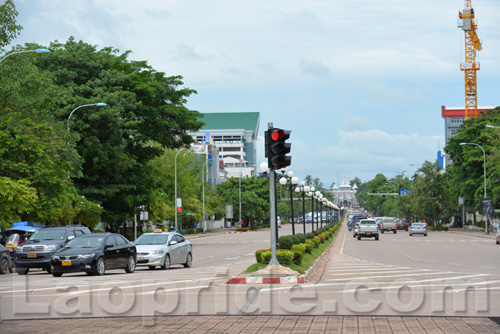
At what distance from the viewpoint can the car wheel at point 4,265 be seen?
1073 inches

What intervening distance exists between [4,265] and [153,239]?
5.67 metres

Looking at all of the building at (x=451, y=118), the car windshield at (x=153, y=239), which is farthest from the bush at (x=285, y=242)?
the building at (x=451, y=118)

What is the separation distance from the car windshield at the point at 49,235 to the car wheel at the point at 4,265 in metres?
1.18

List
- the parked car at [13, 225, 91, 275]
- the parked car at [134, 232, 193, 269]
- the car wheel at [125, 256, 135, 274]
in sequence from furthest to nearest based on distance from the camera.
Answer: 1. the parked car at [134, 232, 193, 269]
2. the parked car at [13, 225, 91, 275]
3. the car wheel at [125, 256, 135, 274]

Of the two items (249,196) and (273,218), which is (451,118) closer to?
(249,196)

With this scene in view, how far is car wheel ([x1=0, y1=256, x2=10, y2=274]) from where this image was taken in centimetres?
2725

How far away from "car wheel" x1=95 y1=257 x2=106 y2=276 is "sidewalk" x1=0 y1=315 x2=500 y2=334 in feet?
38.4

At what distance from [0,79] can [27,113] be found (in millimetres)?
3444

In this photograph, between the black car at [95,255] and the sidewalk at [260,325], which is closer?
the sidewalk at [260,325]

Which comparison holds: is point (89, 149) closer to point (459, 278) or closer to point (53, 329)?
point (459, 278)

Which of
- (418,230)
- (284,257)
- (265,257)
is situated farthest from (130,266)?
(418,230)

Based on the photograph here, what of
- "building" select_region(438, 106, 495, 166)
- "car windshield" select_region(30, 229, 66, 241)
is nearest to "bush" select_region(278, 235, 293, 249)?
"car windshield" select_region(30, 229, 66, 241)

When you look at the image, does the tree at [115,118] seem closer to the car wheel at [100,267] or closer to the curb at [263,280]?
the car wheel at [100,267]

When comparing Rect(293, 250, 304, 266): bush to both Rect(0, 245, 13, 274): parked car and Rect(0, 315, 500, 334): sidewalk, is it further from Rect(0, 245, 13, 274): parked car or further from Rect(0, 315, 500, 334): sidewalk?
Rect(0, 245, 13, 274): parked car
